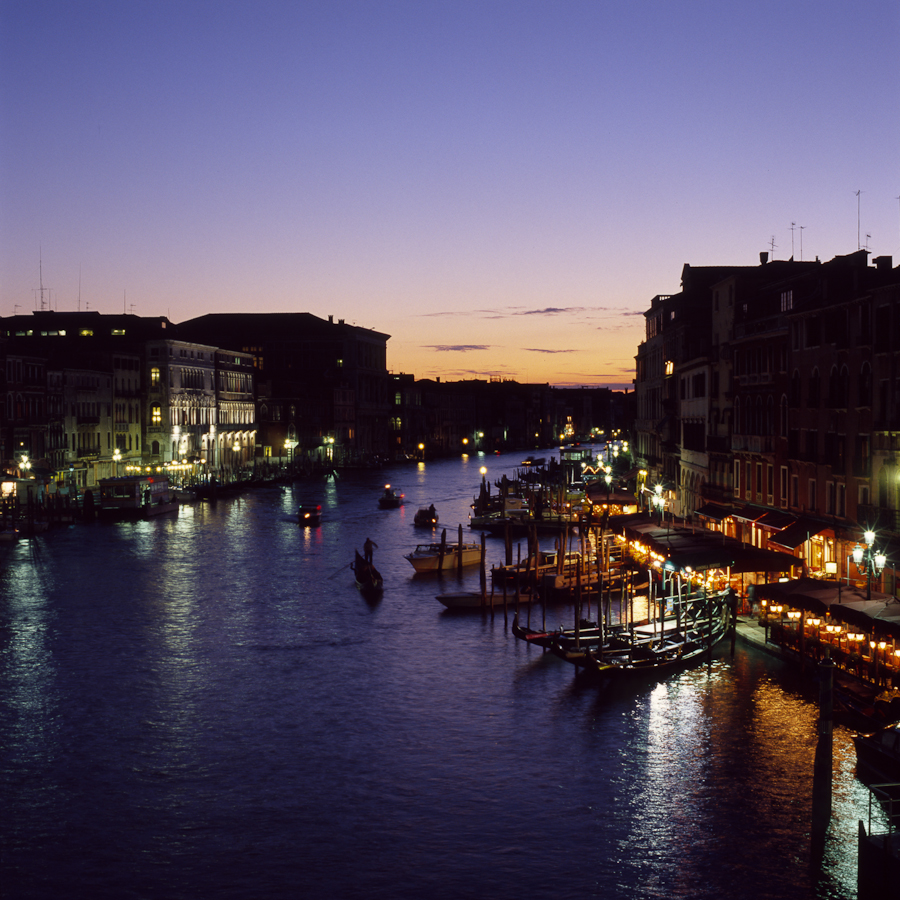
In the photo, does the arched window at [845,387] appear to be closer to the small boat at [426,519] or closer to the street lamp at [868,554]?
the street lamp at [868,554]

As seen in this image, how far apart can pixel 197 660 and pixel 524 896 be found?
17058 mm

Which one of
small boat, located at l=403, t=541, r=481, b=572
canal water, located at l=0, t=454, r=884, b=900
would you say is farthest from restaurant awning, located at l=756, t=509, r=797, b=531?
small boat, located at l=403, t=541, r=481, b=572

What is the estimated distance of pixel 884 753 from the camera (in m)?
18.0

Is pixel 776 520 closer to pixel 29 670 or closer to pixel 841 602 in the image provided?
pixel 841 602

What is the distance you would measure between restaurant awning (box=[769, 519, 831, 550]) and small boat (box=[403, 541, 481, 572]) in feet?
55.1

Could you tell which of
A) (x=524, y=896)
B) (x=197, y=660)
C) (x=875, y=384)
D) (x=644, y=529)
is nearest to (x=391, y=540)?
(x=644, y=529)

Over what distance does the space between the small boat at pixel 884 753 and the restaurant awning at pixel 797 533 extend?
1627cm

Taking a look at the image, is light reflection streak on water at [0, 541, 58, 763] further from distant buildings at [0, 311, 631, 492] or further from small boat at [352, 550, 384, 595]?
distant buildings at [0, 311, 631, 492]

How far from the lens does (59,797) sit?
70.3 ft

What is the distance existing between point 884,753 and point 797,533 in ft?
58.2

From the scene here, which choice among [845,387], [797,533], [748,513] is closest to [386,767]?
[797,533]

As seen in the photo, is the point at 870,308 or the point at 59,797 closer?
the point at 59,797

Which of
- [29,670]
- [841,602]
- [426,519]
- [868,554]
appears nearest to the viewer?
[841,602]

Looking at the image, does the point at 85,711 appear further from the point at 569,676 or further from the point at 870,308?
the point at 870,308
